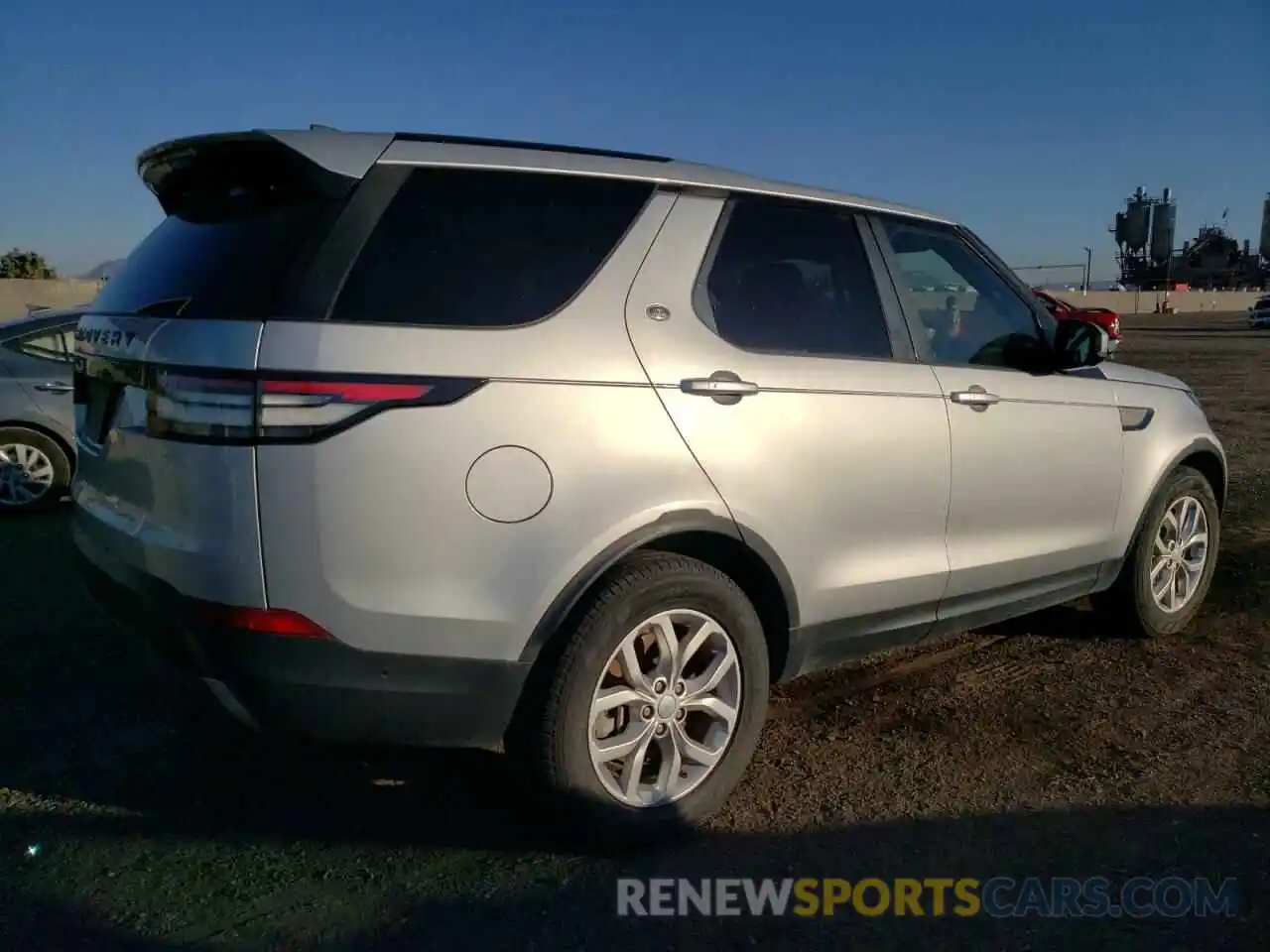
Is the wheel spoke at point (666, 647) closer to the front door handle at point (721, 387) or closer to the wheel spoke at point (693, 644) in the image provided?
the wheel spoke at point (693, 644)

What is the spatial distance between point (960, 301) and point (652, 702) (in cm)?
210

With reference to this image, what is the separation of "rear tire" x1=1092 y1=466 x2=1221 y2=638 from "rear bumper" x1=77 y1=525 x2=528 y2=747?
10.3 ft

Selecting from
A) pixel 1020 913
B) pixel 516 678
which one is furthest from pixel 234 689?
pixel 1020 913

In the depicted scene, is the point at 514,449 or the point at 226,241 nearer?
the point at 514,449

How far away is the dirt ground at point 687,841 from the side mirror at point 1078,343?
128cm

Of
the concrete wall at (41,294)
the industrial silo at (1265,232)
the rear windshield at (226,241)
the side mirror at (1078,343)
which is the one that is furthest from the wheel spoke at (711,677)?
the industrial silo at (1265,232)

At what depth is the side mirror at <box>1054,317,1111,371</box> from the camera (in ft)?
13.3

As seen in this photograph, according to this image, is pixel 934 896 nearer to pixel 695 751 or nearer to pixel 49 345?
pixel 695 751

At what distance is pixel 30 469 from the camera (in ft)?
23.4

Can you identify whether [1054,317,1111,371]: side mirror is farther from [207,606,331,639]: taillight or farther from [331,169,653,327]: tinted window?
[207,606,331,639]: taillight

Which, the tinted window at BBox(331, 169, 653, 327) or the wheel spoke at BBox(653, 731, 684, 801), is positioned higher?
the tinted window at BBox(331, 169, 653, 327)

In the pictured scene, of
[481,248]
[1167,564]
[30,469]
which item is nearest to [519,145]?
[481,248]

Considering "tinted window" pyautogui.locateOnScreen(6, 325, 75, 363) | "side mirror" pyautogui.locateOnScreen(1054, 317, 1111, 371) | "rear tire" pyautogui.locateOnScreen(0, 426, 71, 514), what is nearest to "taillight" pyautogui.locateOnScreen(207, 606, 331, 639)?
"side mirror" pyautogui.locateOnScreen(1054, 317, 1111, 371)

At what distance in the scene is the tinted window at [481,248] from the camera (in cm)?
255
